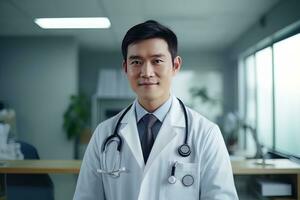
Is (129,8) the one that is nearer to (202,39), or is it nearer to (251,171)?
(202,39)

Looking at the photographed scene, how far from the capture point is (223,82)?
3.26 metres

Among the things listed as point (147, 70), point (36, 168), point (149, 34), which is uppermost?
point (149, 34)

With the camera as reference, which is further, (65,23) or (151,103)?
(65,23)

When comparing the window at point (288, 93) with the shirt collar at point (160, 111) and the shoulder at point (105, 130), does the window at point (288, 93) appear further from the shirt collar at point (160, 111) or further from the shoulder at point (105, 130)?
the shoulder at point (105, 130)

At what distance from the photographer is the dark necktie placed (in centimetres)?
93

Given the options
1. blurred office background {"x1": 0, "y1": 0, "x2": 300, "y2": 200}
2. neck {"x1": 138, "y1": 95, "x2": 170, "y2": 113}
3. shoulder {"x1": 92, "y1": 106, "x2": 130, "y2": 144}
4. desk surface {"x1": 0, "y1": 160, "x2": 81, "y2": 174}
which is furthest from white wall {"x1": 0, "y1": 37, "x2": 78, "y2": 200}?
neck {"x1": 138, "y1": 95, "x2": 170, "y2": 113}

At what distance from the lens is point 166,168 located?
2.86ft

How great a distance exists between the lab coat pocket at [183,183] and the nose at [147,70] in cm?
26

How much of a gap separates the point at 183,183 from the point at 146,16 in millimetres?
1798

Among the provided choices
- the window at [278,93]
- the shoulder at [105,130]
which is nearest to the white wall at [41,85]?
the shoulder at [105,130]

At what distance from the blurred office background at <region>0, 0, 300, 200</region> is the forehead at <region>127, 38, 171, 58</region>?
0.85m

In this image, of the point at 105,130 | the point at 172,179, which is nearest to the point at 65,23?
the point at 105,130

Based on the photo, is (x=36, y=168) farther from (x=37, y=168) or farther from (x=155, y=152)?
(x=155, y=152)

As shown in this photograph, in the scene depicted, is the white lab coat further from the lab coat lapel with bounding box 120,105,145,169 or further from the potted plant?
the potted plant
